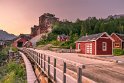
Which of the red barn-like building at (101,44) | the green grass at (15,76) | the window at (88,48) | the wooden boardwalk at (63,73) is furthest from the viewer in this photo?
the window at (88,48)

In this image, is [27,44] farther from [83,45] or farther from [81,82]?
[81,82]

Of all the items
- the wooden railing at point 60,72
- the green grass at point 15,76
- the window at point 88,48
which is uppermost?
the window at point 88,48

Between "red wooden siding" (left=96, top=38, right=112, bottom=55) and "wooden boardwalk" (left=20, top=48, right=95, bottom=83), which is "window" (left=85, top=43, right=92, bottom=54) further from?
"wooden boardwalk" (left=20, top=48, right=95, bottom=83)

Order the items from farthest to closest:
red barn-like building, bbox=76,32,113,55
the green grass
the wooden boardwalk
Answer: red barn-like building, bbox=76,32,113,55 < the green grass < the wooden boardwalk

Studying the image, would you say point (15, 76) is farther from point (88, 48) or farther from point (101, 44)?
point (88, 48)

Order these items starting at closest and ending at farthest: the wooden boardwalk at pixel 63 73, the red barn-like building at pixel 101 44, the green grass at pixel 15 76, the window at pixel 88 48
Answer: the wooden boardwalk at pixel 63 73
the green grass at pixel 15 76
the red barn-like building at pixel 101 44
the window at pixel 88 48

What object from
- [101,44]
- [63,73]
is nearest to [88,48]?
[101,44]

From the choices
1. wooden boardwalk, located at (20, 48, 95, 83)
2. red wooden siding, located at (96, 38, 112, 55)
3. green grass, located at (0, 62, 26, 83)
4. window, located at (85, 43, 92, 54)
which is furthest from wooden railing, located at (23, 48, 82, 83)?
window, located at (85, 43, 92, 54)

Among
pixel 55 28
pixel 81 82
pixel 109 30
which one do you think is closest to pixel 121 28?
pixel 109 30

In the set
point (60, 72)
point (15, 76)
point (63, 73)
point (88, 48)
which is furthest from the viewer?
point (88, 48)

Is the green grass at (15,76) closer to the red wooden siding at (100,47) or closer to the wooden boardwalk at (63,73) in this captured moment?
the wooden boardwalk at (63,73)

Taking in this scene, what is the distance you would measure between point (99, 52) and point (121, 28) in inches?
2885

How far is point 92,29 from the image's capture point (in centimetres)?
12638

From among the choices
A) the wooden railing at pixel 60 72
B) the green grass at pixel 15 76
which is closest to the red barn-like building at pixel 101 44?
the green grass at pixel 15 76
